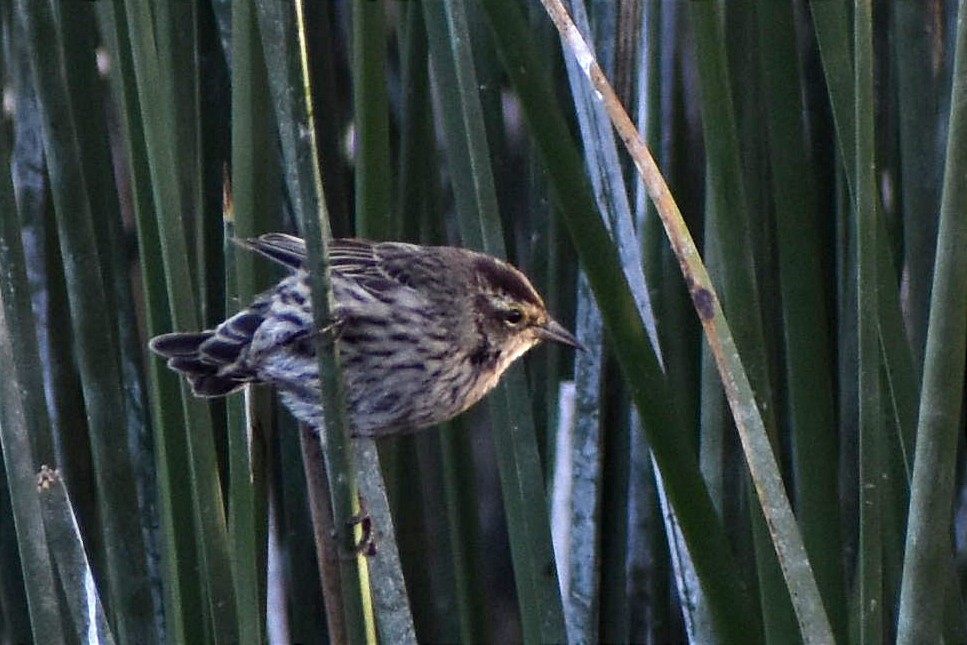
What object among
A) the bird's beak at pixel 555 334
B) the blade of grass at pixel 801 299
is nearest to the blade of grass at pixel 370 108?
the bird's beak at pixel 555 334

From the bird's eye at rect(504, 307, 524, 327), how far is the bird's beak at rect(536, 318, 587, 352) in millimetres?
25

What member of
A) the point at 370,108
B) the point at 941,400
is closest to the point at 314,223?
the point at 370,108

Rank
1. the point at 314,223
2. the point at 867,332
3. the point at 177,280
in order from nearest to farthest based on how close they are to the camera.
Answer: the point at 314,223, the point at 867,332, the point at 177,280

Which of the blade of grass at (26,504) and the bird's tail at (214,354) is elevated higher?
the bird's tail at (214,354)

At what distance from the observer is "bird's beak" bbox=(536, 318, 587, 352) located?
64.9 inches

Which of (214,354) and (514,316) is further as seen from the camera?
(514,316)

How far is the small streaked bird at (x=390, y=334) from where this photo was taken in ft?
4.94

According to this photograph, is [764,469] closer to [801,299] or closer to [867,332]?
[867,332]

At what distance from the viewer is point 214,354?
1478 millimetres

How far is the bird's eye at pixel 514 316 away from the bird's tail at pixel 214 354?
327 millimetres

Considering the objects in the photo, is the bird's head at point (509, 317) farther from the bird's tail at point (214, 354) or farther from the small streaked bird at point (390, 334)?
the bird's tail at point (214, 354)

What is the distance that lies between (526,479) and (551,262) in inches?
15.3

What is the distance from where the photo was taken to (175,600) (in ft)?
4.99

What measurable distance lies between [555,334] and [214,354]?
42 cm
